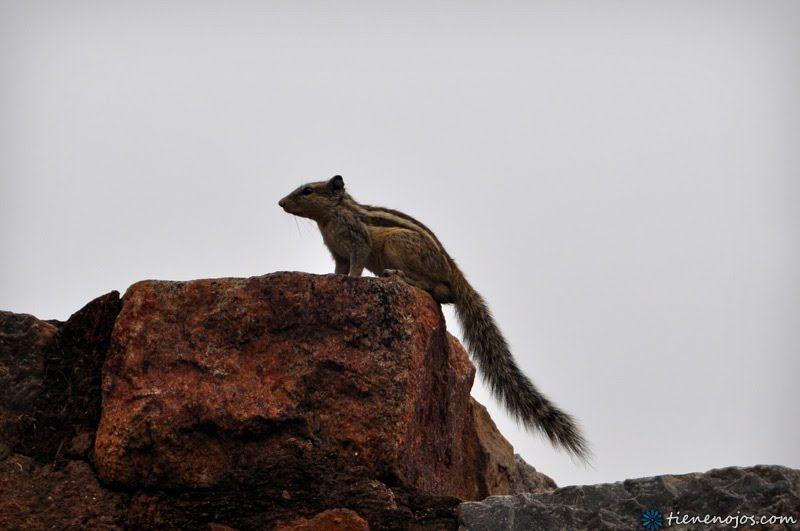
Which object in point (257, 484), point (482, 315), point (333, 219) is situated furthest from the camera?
point (333, 219)

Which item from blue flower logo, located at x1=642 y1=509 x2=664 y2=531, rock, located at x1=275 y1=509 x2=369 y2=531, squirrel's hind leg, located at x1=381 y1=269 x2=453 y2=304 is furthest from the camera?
squirrel's hind leg, located at x1=381 y1=269 x2=453 y2=304

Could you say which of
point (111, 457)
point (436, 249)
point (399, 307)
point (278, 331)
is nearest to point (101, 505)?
point (111, 457)

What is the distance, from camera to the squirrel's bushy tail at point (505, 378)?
8.02m

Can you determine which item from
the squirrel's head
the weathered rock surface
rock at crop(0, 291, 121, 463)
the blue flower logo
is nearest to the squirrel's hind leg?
the squirrel's head

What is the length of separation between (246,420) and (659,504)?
267cm

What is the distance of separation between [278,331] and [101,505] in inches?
64.2

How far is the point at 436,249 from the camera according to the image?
929 centimetres

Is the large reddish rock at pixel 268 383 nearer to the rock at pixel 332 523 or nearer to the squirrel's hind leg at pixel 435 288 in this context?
the rock at pixel 332 523

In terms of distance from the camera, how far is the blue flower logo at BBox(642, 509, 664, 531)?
580cm

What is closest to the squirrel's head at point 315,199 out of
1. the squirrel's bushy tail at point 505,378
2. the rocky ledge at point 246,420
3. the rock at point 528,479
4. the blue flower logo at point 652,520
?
the squirrel's bushy tail at point 505,378

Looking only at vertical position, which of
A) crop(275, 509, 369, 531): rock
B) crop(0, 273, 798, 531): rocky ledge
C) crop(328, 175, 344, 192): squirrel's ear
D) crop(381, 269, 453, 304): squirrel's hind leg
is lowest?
crop(275, 509, 369, 531): rock

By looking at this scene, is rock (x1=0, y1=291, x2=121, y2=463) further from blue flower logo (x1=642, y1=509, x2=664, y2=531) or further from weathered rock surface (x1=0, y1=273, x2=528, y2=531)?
blue flower logo (x1=642, y1=509, x2=664, y2=531)

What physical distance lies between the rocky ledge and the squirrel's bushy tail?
113cm

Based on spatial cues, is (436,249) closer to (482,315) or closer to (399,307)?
(482,315)
